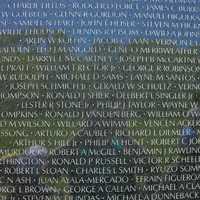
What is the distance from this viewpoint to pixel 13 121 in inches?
108

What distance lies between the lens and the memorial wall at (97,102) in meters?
2.75

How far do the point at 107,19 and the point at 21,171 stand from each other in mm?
761

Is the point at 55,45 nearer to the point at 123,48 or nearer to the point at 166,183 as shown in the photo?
the point at 123,48

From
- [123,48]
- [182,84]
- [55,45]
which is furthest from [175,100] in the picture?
[55,45]

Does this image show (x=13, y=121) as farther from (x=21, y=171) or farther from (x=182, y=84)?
(x=182, y=84)

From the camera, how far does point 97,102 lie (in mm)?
2777

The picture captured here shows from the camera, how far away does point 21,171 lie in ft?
8.98

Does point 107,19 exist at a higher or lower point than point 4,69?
higher

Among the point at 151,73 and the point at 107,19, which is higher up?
the point at 107,19

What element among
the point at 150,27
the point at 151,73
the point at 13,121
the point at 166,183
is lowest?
the point at 166,183

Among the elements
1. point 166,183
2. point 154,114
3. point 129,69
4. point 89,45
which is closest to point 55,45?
point 89,45

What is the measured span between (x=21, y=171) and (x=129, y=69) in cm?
64

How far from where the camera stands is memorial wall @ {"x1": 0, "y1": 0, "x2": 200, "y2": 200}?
9.01 ft

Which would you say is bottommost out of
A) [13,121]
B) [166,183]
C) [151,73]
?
[166,183]
